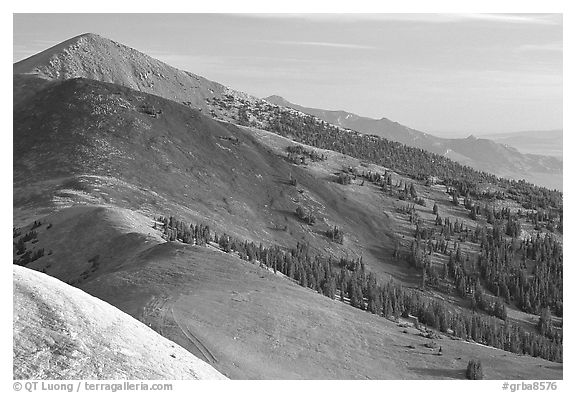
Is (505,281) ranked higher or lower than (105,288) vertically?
lower

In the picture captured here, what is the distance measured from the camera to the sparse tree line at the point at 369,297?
242 ft

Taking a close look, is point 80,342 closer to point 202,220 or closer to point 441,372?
point 441,372

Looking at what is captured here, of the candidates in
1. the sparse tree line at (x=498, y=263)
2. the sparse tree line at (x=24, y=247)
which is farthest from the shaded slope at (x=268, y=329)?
the sparse tree line at (x=498, y=263)

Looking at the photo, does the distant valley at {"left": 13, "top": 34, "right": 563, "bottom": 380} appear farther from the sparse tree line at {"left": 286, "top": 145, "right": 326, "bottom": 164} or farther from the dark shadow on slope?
the sparse tree line at {"left": 286, "top": 145, "right": 326, "bottom": 164}

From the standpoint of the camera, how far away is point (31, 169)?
321ft

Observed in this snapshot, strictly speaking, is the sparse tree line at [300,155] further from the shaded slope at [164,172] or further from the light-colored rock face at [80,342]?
the light-colored rock face at [80,342]

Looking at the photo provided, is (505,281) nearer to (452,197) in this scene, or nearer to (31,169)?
(452,197)

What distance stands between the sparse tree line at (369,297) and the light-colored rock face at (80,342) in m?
33.5

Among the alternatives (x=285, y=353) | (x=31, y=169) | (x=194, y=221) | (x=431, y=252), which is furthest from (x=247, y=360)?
(x=431, y=252)

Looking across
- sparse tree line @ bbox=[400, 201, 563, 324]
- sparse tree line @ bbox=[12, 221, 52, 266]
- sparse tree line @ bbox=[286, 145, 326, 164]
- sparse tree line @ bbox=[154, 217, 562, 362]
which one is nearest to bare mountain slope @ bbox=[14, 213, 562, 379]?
sparse tree line @ bbox=[12, 221, 52, 266]

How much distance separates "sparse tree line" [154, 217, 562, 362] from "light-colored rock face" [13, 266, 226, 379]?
33520 mm

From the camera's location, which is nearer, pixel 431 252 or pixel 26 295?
pixel 26 295

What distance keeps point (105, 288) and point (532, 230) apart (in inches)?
5438

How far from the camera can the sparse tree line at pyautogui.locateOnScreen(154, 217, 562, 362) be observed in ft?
242
